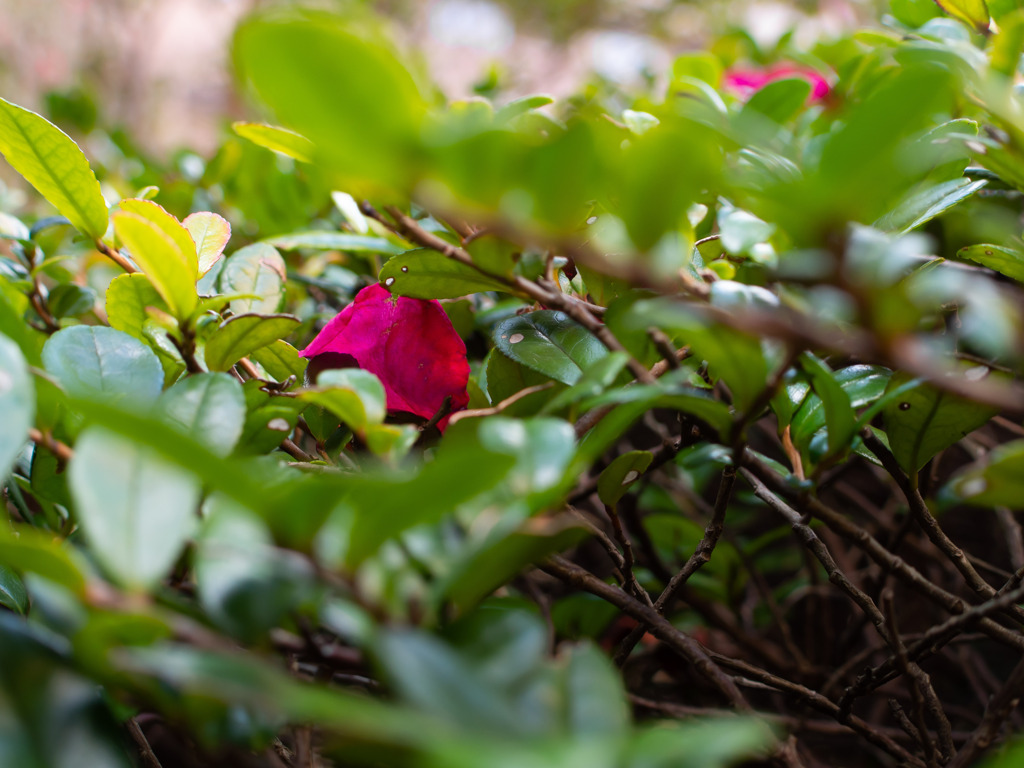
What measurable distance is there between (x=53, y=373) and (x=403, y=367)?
0.59 feet

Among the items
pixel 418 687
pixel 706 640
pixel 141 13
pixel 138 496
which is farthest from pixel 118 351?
pixel 141 13

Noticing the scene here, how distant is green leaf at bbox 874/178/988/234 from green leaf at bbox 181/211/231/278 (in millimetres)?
394

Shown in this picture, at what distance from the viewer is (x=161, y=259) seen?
348 mm

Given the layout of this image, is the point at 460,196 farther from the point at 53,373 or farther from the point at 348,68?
the point at 53,373

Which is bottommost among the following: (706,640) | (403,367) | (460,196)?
(706,640)

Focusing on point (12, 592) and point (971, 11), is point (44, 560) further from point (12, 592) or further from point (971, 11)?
point (971, 11)

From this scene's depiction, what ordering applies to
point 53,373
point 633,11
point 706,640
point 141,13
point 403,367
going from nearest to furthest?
point 53,373
point 403,367
point 706,640
point 141,13
point 633,11

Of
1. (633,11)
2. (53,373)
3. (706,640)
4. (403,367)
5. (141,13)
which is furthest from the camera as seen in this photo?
(633,11)

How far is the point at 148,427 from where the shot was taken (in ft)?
0.66

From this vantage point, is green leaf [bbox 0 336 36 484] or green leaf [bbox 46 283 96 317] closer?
green leaf [bbox 0 336 36 484]

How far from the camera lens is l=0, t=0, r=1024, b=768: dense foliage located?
0.22 metres

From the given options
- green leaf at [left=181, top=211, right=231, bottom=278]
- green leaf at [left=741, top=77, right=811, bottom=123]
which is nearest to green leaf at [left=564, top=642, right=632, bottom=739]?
green leaf at [left=181, top=211, right=231, bottom=278]

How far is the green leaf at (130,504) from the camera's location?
0.77ft

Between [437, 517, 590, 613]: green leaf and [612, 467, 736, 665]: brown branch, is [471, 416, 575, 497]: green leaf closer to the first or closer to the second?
[437, 517, 590, 613]: green leaf
